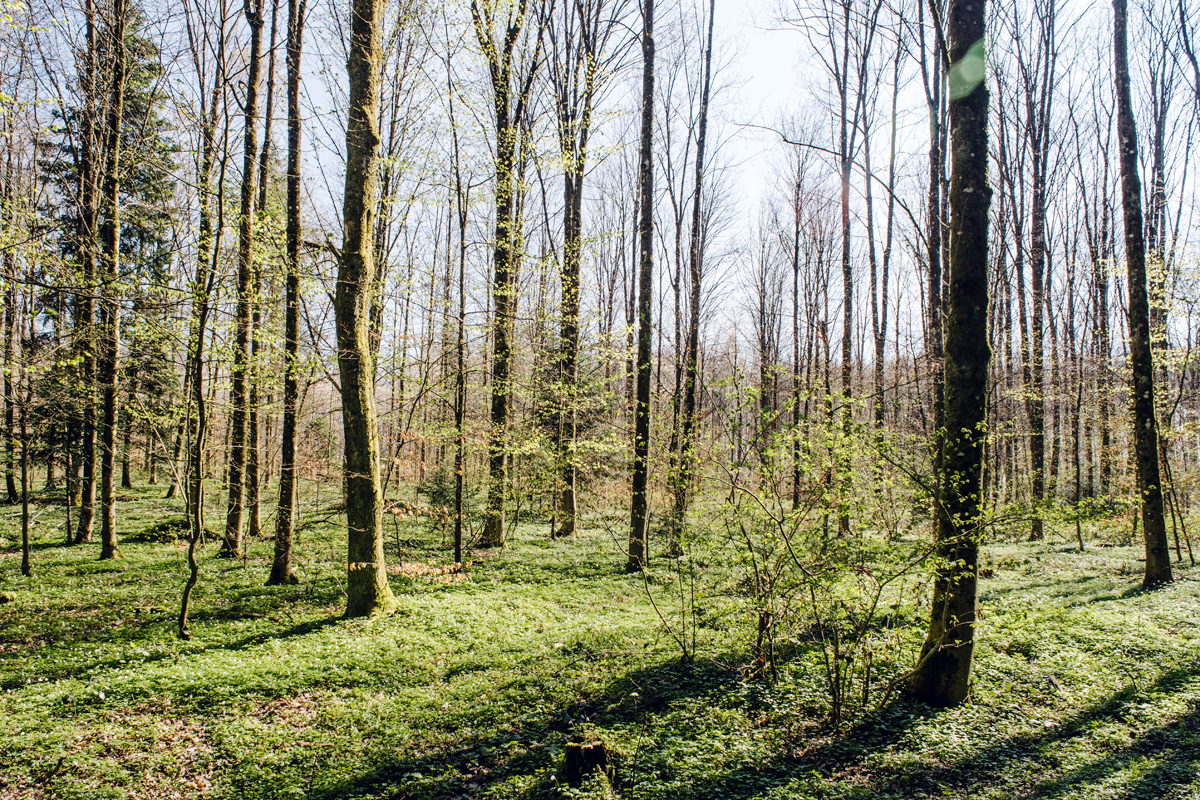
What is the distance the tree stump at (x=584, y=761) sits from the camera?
12.6 ft

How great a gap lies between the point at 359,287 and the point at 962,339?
669cm

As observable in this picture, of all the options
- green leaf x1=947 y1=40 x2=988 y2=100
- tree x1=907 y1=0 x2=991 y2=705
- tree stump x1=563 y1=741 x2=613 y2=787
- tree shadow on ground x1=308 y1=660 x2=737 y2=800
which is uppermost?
green leaf x1=947 y1=40 x2=988 y2=100

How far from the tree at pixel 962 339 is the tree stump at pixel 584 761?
9.79ft

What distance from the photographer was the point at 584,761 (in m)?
3.86

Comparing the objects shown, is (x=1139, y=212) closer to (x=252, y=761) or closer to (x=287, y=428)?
(x=252, y=761)

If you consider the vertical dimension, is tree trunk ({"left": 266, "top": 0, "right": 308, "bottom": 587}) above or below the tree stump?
above

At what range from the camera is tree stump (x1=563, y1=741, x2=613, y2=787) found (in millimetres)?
3852

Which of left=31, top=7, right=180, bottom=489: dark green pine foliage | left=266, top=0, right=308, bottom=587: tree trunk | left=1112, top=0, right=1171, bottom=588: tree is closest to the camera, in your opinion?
left=31, top=7, right=180, bottom=489: dark green pine foliage

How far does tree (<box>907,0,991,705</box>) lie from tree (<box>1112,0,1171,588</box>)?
621 centimetres

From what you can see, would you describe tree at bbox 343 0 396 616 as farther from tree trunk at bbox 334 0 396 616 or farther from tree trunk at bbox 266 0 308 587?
tree trunk at bbox 266 0 308 587

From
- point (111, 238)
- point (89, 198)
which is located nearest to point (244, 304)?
point (111, 238)

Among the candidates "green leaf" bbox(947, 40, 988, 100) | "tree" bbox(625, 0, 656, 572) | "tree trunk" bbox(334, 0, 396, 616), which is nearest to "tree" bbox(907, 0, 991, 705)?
"green leaf" bbox(947, 40, 988, 100)

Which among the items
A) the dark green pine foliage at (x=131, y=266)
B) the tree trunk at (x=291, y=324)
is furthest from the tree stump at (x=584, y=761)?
the tree trunk at (x=291, y=324)

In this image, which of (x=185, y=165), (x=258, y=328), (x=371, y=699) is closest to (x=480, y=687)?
(x=371, y=699)
